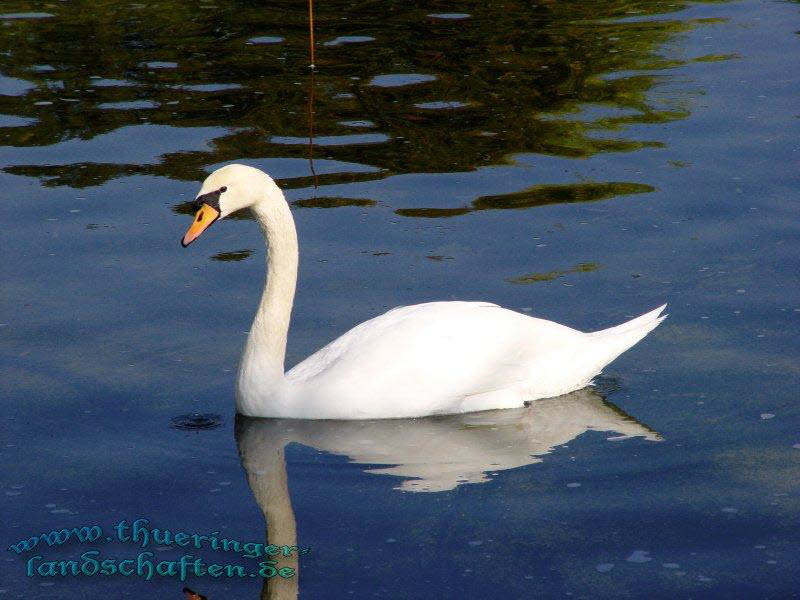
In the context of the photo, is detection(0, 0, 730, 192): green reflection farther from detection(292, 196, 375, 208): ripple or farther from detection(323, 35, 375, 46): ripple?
detection(292, 196, 375, 208): ripple

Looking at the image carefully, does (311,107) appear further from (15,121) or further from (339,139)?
(15,121)

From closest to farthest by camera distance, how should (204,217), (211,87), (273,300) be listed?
1. (204,217)
2. (273,300)
3. (211,87)

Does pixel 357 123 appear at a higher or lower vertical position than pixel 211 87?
lower

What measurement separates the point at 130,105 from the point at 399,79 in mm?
2756

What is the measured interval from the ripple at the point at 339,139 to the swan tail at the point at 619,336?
16.9 ft

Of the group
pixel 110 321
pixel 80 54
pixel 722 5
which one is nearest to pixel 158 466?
pixel 110 321

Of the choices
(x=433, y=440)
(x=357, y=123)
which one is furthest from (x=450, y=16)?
(x=433, y=440)

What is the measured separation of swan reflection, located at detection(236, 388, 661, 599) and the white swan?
7cm

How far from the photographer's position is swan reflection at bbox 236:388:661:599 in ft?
22.8

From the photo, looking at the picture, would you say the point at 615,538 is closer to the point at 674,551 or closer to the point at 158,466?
the point at 674,551

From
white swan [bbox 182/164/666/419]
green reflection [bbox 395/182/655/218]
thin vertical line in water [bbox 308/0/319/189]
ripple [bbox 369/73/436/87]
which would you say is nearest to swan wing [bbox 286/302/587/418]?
white swan [bbox 182/164/666/419]

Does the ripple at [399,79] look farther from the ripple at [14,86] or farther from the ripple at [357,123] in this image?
the ripple at [14,86]

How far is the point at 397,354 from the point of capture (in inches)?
299

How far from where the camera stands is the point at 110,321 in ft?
29.3
